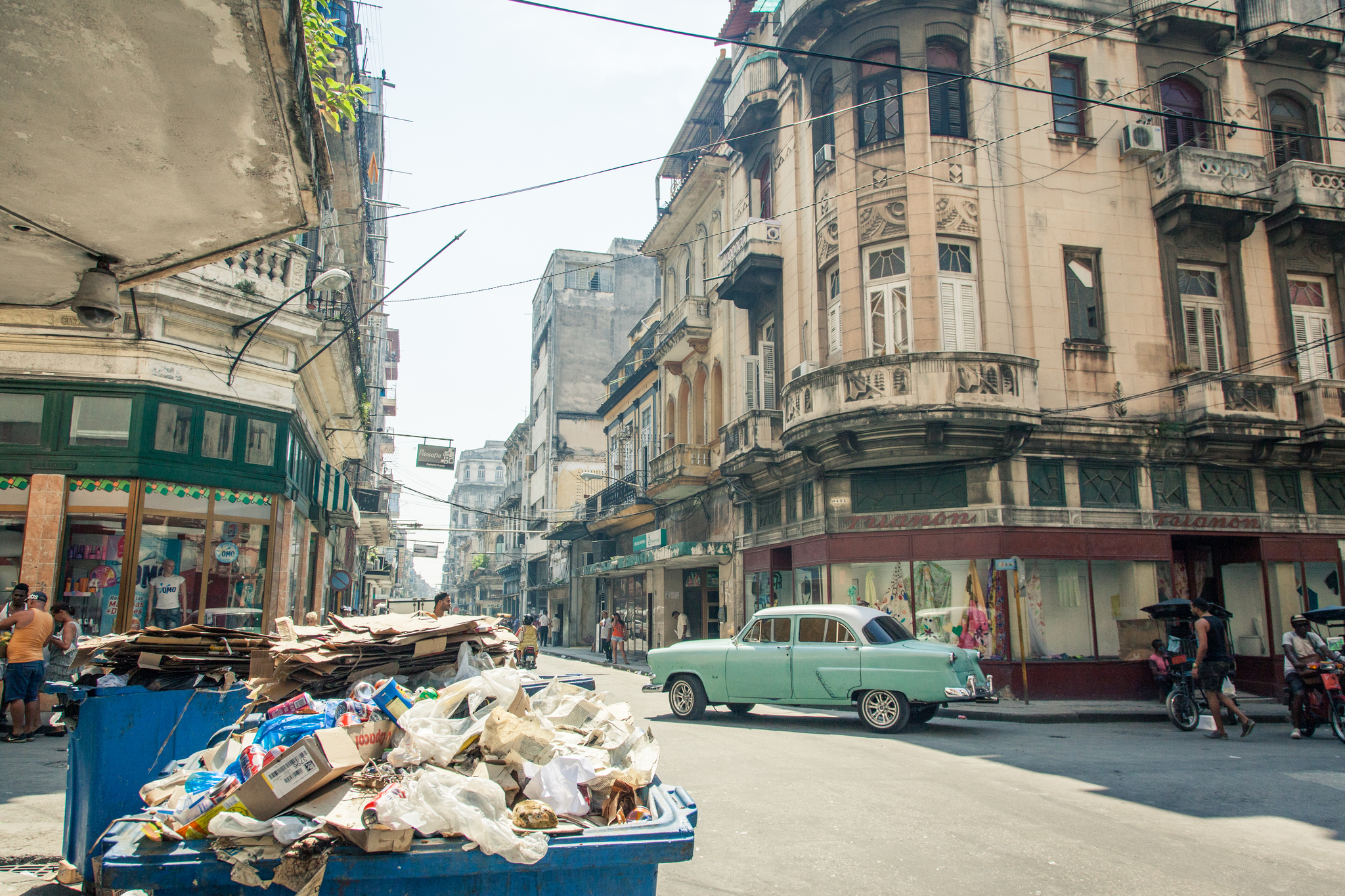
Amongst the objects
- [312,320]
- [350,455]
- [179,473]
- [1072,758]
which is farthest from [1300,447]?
[350,455]

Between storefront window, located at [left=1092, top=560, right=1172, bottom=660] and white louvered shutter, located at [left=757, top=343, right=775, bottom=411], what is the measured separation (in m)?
8.65

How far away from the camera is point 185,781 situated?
3383mm

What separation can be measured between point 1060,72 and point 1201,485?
962cm

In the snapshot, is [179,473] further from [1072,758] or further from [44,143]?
[1072,758]

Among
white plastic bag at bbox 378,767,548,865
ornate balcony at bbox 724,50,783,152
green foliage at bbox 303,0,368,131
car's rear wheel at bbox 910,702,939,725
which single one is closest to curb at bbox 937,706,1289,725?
car's rear wheel at bbox 910,702,939,725

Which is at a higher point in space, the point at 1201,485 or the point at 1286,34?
the point at 1286,34

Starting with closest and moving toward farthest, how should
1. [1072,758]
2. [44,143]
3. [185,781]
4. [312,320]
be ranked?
[185,781] < [44,143] < [1072,758] < [312,320]

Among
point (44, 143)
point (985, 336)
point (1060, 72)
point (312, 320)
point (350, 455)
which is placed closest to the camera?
point (44, 143)

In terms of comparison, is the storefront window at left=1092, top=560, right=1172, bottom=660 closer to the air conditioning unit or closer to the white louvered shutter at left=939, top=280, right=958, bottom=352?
the white louvered shutter at left=939, top=280, right=958, bottom=352

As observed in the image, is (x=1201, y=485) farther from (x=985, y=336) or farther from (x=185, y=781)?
(x=185, y=781)

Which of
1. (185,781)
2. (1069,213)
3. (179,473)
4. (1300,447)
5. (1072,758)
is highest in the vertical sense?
(1069,213)

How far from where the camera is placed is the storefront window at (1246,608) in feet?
60.2

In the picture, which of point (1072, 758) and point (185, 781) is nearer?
point (185, 781)

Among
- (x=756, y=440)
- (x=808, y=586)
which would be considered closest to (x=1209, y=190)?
(x=756, y=440)
